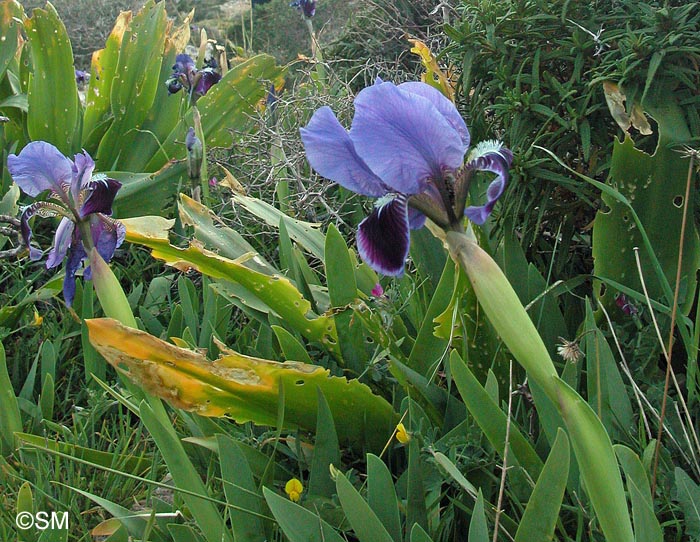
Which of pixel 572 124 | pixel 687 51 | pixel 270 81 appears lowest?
pixel 270 81

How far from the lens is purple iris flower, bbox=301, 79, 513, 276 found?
0.86 metres

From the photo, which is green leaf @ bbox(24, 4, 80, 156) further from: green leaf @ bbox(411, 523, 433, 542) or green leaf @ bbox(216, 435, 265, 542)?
green leaf @ bbox(411, 523, 433, 542)

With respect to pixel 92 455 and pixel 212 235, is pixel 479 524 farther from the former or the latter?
pixel 212 235

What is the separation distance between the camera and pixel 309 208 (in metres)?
2.32

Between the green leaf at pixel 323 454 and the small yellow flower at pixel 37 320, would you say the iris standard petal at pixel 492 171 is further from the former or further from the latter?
the small yellow flower at pixel 37 320

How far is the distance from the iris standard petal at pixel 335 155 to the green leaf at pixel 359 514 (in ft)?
1.29

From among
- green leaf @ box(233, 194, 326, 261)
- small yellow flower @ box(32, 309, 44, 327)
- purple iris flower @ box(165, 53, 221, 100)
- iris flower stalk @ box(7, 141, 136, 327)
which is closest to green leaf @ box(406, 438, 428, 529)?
iris flower stalk @ box(7, 141, 136, 327)

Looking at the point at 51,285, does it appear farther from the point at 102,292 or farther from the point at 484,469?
the point at 484,469

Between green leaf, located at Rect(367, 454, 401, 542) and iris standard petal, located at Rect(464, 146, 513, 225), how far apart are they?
41 centimetres

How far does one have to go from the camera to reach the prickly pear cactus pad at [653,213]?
123 centimetres

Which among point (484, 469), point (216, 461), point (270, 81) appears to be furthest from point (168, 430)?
point (270, 81)

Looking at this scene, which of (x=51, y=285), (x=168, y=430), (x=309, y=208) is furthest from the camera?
(x=309, y=208)

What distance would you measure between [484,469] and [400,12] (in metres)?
2.37

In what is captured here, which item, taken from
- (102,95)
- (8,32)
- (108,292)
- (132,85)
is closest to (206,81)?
(132,85)
